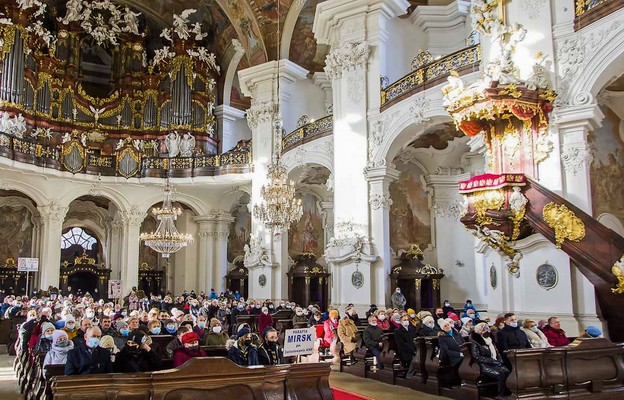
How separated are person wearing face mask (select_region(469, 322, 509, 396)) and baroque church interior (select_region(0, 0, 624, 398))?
1.43 m

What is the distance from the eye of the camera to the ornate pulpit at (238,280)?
81.4 ft

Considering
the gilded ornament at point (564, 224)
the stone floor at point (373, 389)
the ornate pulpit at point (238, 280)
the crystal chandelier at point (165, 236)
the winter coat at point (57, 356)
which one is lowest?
the stone floor at point (373, 389)

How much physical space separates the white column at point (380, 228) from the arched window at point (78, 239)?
53.3 ft

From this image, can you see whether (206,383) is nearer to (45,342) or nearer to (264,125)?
(45,342)

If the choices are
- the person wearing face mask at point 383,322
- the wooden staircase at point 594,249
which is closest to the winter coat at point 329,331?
the person wearing face mask at point 383,322

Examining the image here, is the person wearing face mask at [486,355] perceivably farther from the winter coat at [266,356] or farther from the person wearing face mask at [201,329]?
the person wearing face mask at [201,329]

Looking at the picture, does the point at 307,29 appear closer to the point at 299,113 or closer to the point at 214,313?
the point at 299,113

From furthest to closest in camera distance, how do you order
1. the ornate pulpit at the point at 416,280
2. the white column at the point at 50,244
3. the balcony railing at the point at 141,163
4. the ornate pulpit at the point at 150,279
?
the ornate pulpit at the point at 150,279, the white column at the point at 50,244, the balcony railing at the point at 141,163, the ornate pulpit at the point at 416,280

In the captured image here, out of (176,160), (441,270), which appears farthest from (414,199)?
(176,160)

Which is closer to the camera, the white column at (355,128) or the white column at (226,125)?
the white column at (355,128)

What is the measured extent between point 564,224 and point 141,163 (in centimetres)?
1786

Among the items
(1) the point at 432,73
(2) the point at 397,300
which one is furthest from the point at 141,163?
(1) the point at 432,73

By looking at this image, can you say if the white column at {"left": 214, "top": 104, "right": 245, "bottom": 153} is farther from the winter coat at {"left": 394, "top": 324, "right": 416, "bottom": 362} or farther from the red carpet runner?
the red carpet runner

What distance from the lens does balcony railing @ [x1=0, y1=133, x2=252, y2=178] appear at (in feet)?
69.3
